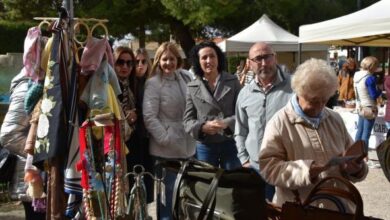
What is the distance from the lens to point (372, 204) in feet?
19.7

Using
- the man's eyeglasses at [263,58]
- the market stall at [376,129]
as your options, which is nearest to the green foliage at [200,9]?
the market stall at [376,129]

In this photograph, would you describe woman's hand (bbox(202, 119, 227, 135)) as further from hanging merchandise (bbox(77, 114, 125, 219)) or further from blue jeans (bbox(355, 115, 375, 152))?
blue jeans (bbox(355, 115, 375, 152))

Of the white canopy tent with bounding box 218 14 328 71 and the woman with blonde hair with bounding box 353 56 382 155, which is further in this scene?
the white canopy tent with bounding box 218 14 328 71

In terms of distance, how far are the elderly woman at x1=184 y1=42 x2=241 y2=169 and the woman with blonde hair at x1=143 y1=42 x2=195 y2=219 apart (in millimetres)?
123

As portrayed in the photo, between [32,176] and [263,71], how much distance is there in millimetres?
1574

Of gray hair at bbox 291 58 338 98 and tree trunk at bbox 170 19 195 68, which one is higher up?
tree trunk at bbox 170 19 195 68

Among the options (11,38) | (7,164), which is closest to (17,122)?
(7,164)

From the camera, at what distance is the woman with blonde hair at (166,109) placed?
404 centimetres

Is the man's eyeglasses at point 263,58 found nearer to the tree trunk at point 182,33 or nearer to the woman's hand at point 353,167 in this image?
the woman's hand at point 353,167

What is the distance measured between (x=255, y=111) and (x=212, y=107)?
516mm

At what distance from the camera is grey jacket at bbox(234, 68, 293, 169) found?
Result: 348 cm

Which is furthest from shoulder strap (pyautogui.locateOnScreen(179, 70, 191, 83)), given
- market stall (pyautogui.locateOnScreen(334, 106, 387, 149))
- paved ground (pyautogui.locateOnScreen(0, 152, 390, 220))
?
market stall (pyautogui.locateOnScreen(334, 106, 387, 149))

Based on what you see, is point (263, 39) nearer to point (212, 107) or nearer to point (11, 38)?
point (11, 38)

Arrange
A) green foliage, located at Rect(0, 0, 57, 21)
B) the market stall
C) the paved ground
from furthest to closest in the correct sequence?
green foliage, located at Rect(0, 0, 57, 21)
the market stall
the paved ground
